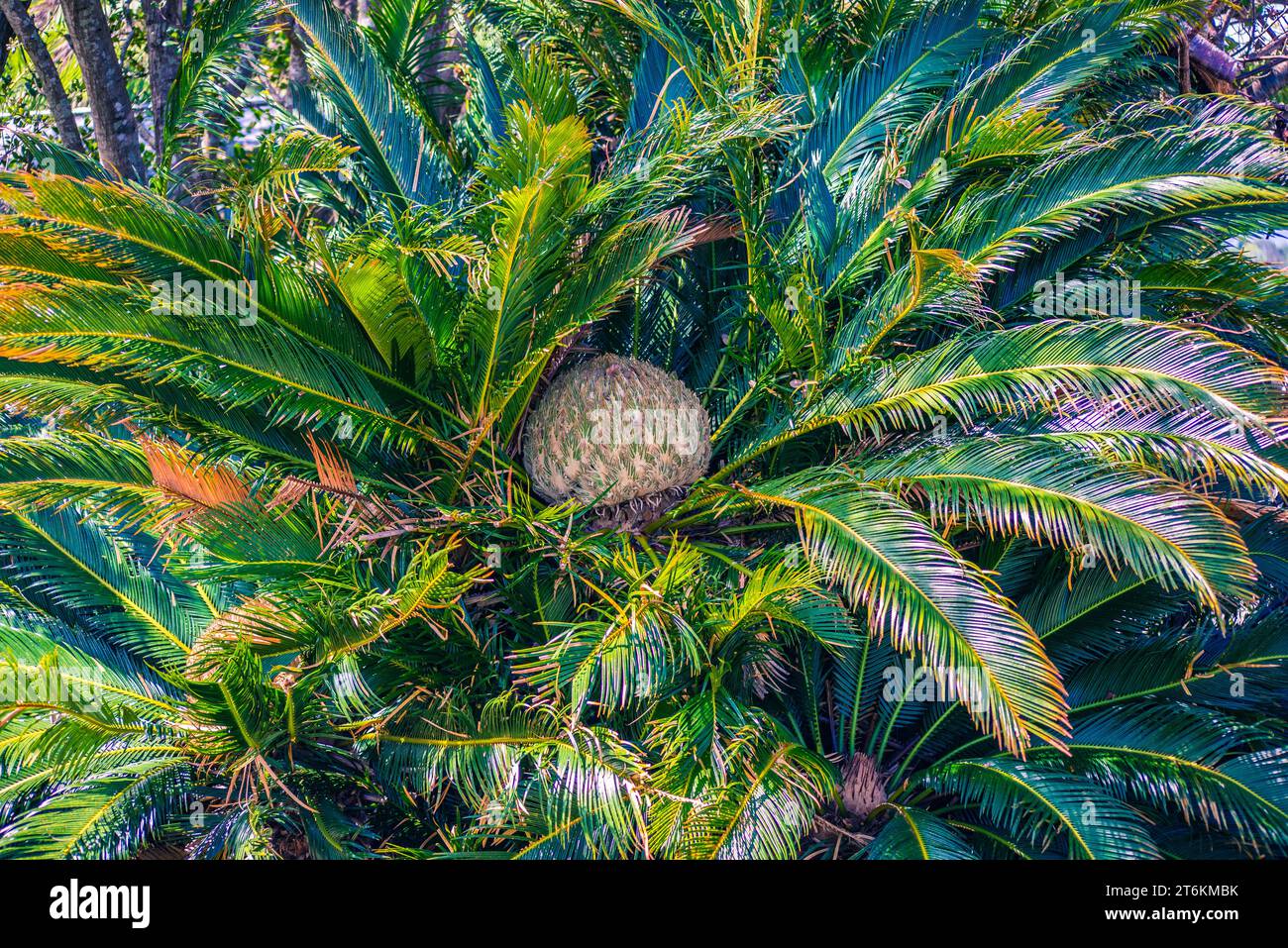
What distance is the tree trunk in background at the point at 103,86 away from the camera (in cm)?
660

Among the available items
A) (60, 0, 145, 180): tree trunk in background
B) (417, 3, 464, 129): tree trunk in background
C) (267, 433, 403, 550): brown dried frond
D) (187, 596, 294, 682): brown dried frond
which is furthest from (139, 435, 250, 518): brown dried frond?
(417, 3, 464, 129): tree trunk in background

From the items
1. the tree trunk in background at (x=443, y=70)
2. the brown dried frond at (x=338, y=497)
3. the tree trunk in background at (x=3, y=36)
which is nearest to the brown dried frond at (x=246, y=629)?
the brown dried frond at (x=338, y=497)

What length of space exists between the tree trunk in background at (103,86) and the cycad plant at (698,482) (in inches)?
31.3

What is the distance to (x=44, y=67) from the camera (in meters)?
6.69

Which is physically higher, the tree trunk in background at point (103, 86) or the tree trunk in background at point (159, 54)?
the tree trunk in background at point (159, 54)

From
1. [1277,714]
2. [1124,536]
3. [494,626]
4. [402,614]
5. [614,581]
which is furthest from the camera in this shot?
[1277,714]

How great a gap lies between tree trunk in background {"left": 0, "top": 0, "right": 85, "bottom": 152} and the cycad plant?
3.54ft

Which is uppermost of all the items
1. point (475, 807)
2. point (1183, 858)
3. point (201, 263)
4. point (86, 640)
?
point (201, 263)

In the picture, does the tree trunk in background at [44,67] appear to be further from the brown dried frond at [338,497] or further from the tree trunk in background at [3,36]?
the brown dried frond at [338,497]

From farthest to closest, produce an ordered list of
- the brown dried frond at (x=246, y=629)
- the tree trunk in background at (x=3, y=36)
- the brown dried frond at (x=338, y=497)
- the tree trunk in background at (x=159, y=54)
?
the tree trunk in background at (x=159, y=54), the tree trunk in background at (x=3, y=36), the brown dried frond at (x=338, y=497), the brown dried frond at (x=246, y=629)

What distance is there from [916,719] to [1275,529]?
1.94 metres

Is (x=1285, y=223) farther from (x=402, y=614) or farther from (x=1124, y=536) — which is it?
(x=402, y=614)
